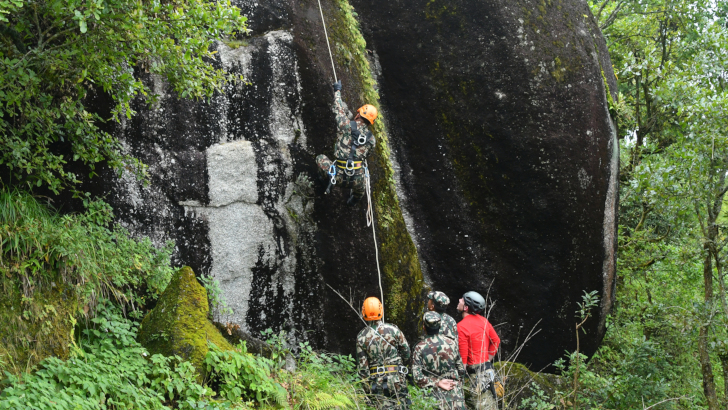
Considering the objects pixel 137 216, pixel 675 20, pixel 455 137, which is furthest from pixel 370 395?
pixel 675 20

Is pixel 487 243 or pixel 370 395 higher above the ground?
pixel 487 243

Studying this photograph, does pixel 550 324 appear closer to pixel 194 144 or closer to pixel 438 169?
pixel 438 169

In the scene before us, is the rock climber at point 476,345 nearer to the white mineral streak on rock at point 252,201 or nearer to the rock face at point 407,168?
the rock face at point 407,168

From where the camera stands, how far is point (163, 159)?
295 inches

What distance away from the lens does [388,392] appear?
638cm

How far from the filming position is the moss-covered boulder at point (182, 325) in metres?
5.39

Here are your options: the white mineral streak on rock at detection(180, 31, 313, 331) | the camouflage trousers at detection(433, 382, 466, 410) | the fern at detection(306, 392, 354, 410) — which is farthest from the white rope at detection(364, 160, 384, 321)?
the fern at detection(306, 392, 354, 410)

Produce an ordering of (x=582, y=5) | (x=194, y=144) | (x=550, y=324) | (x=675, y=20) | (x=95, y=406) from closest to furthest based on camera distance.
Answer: (x=95, y=406), (x=194, y=144), (x=550, y=324), (x=582, y=5), (x=675, y=20)

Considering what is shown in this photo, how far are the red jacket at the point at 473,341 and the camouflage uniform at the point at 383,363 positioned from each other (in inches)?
33.7

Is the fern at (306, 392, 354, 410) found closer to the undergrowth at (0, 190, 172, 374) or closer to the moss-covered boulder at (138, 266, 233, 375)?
the moss-covered boulder at (138, 266, 233, 375)

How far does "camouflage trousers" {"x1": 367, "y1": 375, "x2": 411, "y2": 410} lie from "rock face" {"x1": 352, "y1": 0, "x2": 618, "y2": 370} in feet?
12.6

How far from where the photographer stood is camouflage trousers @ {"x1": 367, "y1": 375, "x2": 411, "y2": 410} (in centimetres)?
632

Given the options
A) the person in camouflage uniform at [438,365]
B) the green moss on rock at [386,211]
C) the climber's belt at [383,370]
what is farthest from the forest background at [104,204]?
the green moss on rock at [386,211]

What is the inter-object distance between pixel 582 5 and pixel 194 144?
8.04 metres
